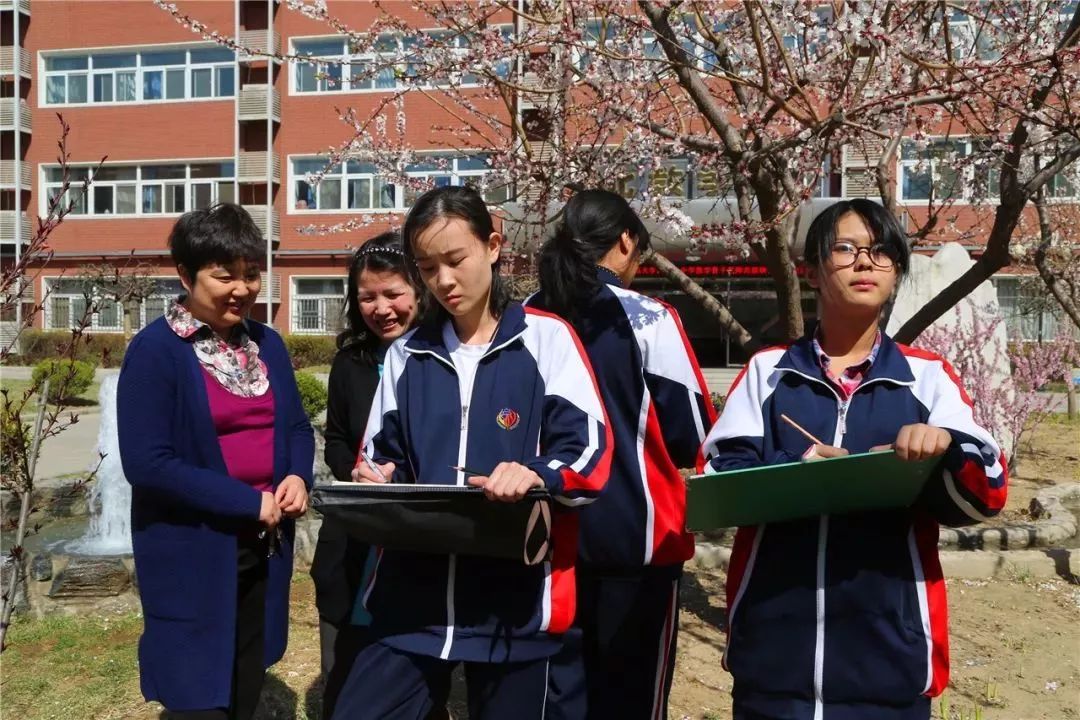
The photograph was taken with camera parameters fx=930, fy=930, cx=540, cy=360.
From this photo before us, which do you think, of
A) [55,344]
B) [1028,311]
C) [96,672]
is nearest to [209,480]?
[96,672]

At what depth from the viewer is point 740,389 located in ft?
6.75

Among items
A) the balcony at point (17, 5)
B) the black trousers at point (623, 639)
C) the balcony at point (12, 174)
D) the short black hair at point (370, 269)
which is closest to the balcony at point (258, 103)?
the balcony at point (12, 174)

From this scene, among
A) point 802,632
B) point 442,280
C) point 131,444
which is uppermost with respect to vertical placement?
point 442,280

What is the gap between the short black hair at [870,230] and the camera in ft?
6.63

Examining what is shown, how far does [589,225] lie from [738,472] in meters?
1.20

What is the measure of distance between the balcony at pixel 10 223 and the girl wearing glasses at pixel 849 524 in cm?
2964

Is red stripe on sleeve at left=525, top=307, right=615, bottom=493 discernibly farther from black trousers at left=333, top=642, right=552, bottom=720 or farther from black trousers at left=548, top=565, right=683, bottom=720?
black trousers at left=548, top=565, right=683, bottom=720

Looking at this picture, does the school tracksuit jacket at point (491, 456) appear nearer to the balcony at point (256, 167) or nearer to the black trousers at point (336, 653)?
the black trousers at point (336, 653)

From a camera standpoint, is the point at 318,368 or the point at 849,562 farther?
the point at 318,368

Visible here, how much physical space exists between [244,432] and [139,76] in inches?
1094

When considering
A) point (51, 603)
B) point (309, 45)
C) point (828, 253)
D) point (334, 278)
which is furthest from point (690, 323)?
point (828, 253)

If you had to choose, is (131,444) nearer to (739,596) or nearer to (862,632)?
(739,596)

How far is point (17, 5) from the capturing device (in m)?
26.9

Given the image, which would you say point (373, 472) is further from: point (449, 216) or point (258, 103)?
point (258, 103)
